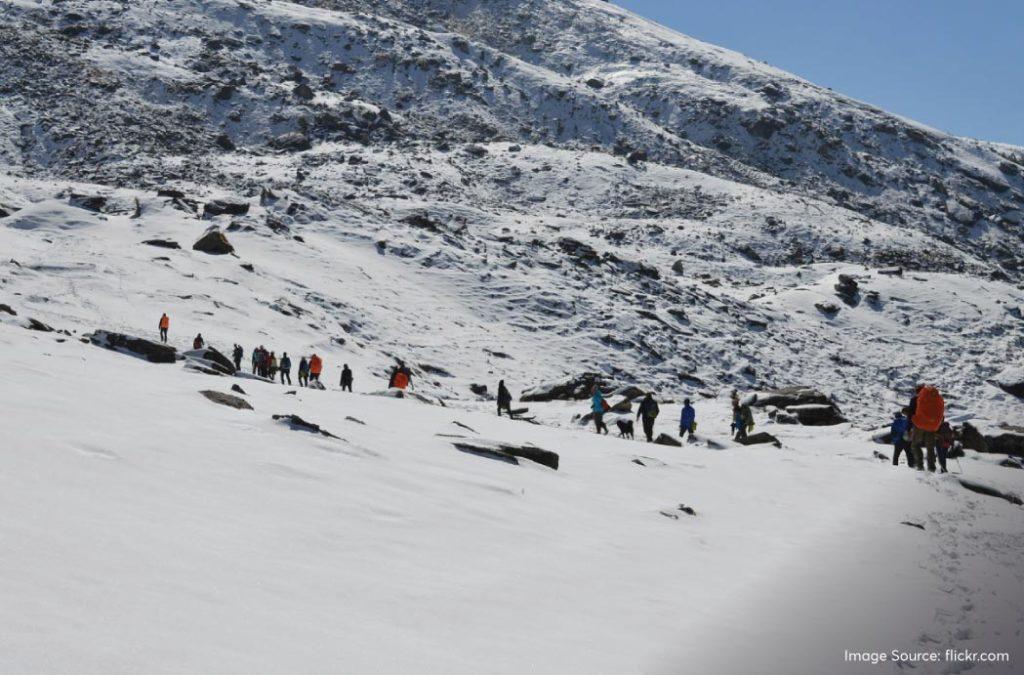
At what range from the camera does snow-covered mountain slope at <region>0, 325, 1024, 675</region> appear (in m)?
3.52

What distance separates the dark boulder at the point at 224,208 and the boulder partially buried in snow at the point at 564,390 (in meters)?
24.3

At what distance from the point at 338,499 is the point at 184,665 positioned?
3.66 metres

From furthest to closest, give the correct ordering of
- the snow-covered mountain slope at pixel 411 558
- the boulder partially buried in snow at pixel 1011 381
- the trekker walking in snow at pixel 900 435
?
the boulder partially buried in snow at pixel 1011 381
the trekker walking in snow at pixel 900 435
the snow-covered mountain slope at pixel 411 558

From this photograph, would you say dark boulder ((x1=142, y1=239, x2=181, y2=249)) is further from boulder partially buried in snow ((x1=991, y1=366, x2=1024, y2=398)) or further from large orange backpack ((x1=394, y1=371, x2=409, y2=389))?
boulder partially buried in snow ((x1=991, y1=366, x2=1024, y2=398))

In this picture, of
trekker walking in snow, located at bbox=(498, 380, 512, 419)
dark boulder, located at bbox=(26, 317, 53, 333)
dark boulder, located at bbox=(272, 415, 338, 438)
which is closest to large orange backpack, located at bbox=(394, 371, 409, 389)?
trekker walking in snow, located at bbox=(498, 380, 512, 419)

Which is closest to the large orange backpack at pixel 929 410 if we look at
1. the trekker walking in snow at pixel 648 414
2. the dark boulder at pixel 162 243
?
the trekker walking in snow at pixel 648 414

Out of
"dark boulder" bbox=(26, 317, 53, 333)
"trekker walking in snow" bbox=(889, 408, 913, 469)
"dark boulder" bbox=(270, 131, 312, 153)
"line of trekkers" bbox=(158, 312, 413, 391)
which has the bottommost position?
"line of trekkers" bbox=(158, 312, 413, 391)

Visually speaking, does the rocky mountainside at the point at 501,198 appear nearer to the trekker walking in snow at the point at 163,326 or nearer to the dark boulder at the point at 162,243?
the dark boulder at the point at 162,243

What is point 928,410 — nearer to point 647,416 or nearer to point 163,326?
point 647,416

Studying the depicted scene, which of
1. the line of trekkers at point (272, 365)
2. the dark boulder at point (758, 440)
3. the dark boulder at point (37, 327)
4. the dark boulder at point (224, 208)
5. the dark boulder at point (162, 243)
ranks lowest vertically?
the line of trekkers at point (272, 365)

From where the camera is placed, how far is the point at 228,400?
10641 millimetres

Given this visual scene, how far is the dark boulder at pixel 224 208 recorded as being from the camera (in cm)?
4384

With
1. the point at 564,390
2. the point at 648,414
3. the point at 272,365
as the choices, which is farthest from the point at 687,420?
the point at 272,365

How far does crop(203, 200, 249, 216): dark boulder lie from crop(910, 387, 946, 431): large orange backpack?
129 ft
